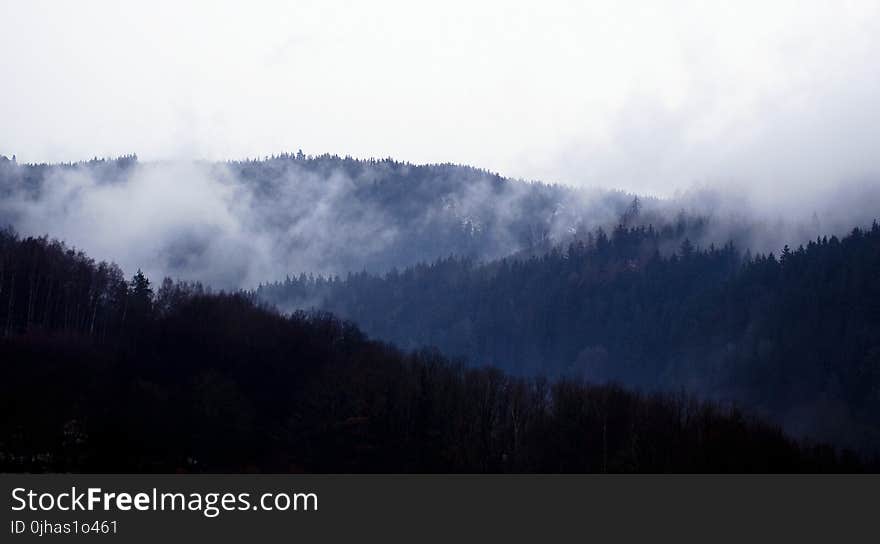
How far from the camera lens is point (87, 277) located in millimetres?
150625

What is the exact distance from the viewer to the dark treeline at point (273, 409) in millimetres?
101750

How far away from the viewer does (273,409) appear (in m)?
122

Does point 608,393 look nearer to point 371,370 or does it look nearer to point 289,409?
point 371,370

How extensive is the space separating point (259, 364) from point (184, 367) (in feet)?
33.3

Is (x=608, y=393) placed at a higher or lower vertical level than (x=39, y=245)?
lower

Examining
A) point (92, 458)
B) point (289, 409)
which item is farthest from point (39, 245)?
point (92, 458)

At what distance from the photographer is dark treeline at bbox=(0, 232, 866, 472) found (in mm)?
101750

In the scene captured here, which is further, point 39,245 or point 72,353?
point 39,245
